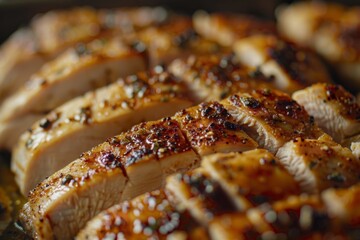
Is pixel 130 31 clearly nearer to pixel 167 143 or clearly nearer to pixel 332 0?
pixel 167 143

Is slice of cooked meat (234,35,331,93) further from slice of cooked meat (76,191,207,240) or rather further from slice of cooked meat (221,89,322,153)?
slice of cooked meat (76,191,207,240)

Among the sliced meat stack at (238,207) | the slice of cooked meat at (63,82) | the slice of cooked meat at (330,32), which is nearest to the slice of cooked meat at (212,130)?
the sliced meat stack at (238,207)

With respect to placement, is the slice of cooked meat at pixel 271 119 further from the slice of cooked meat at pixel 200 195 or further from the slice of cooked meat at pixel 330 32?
the slice of cooked meat at pixel 330 32

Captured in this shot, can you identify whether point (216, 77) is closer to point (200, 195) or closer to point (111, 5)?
point (200, 195)

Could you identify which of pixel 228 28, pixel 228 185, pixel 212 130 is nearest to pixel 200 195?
pixel 228 185

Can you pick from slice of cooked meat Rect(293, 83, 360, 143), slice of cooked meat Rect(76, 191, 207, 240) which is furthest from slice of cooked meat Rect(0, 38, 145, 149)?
slice of cooked meat Rect(76, 191, 207, 240)

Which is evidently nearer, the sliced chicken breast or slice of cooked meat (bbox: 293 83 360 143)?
the sliced chicken breast

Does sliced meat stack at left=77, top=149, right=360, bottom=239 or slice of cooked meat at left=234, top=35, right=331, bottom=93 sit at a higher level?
sliced meat stack at left=77, top=149, right=360, bottom=239
